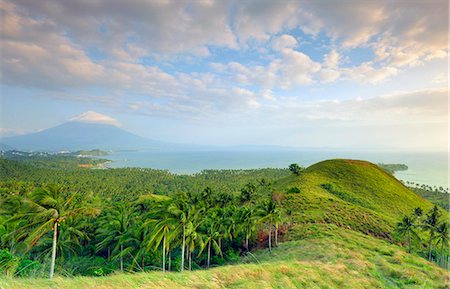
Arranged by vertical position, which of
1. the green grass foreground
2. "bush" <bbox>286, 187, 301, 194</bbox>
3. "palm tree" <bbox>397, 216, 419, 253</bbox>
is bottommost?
"palm tree" <bbox>397, 216, 419, 253</bbox>

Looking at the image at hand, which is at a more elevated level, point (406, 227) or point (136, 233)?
point (406, 227)

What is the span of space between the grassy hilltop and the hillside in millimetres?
181

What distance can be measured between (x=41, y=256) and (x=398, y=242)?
54.1 meters

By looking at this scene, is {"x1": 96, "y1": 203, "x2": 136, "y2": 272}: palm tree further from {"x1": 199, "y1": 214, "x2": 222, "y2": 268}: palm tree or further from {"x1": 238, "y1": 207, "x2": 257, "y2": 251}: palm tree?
A: {"x1": 238, "y1": 207, "x2": 257, "y2": 251}: palm tree

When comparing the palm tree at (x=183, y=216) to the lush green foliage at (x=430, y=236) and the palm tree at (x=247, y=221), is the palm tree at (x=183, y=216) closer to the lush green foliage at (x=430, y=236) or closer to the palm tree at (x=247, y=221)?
the palm tree at (x=247, y=221)

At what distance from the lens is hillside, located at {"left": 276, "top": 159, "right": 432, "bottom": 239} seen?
38.3 meters

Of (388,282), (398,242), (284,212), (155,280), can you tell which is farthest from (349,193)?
(155,280)

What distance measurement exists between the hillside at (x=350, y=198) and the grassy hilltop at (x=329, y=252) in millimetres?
181

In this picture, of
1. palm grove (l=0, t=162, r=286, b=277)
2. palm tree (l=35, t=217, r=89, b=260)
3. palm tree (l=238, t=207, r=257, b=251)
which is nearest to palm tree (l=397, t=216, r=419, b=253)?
palm grove (l=0, t=162, r=286, b=277)

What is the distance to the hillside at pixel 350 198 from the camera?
38281 millimetres

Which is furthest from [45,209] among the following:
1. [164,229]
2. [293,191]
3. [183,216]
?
Answer: [293,191]

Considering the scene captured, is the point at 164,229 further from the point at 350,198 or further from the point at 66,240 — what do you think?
the point at 350,198

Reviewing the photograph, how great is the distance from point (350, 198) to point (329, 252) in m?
42.3

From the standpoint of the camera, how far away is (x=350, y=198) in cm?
5600
